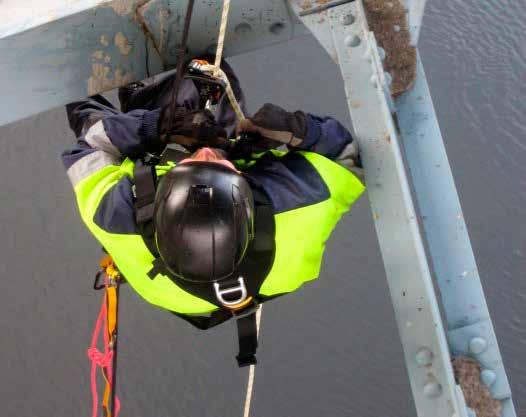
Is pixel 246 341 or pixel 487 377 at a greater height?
pixel 246 341

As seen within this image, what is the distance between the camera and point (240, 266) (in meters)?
1.07

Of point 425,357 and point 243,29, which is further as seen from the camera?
point 243,29

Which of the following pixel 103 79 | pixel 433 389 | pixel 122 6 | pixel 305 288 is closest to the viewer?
pixel 433 389

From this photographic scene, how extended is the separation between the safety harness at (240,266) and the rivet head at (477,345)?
0.39 metres

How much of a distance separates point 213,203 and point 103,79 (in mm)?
→ 384

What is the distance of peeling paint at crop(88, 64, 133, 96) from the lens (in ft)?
3.90

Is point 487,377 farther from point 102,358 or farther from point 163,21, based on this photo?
point 163,21

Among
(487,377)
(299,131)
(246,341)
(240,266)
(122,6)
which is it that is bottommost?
(487,377)

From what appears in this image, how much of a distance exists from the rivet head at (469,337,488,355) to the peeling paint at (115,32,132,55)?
831 millimetres

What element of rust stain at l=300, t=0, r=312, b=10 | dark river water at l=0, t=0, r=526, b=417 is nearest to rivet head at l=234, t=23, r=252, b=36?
rust stain at l=300, t=0, r=312, b=10

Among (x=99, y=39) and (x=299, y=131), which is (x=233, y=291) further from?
(x=99, y=39)

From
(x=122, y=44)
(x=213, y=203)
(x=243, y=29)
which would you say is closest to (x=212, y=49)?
(x=243, y=29)

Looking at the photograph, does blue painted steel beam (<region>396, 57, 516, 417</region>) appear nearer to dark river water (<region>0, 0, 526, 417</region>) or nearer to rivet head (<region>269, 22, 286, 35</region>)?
rivet head (<region>269, 22, 286, 35</region>)

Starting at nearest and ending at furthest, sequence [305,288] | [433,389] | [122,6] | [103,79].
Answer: [433,389], [122,6], [103,79], [305,288]
